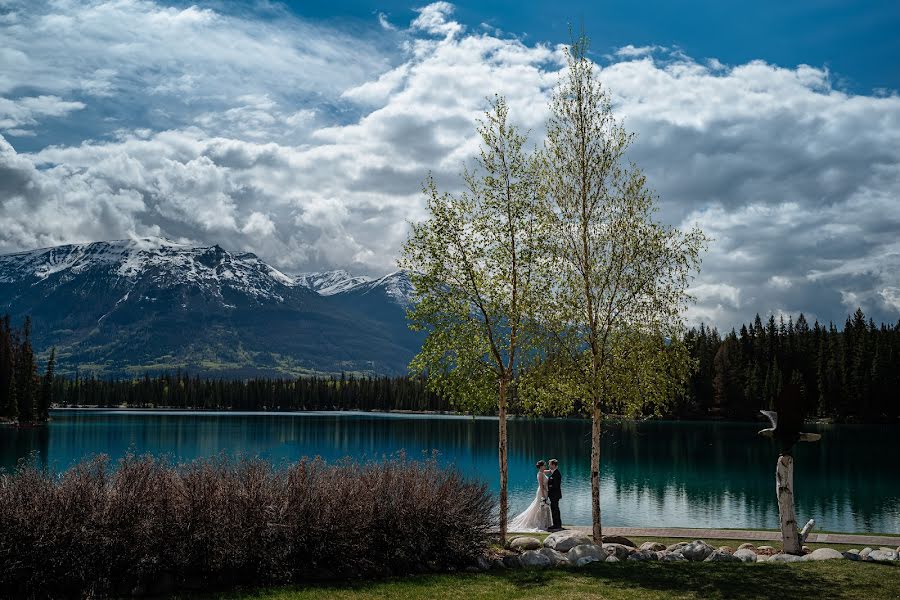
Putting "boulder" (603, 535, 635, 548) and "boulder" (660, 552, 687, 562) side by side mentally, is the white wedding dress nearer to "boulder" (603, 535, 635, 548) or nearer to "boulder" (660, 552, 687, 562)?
"boulder" (603, 535, 635, 548)

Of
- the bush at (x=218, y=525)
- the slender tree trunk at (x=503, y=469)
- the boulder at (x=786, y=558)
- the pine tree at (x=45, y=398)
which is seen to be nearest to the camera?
the bush at (x=218, y=525)

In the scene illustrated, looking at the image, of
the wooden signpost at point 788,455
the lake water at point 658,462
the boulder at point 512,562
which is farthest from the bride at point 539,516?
the boulder at point 512,562

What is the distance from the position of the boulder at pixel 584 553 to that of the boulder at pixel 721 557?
3.01m

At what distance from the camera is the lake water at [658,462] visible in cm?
3753

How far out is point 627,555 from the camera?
65.1 ft

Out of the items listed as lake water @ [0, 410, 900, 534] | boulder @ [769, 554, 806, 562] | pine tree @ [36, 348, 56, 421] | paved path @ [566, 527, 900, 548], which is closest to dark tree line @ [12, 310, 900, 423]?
pine tree @ [36, 348, 56, 421]

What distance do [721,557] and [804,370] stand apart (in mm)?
138211

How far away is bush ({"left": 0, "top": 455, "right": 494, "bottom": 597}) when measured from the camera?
45.9 feet

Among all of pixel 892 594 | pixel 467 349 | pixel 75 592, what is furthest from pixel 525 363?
pixel 75 592

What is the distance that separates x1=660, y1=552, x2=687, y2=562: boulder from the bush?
17.5ft

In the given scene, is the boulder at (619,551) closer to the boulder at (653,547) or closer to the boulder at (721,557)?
the boulder at (653,547)

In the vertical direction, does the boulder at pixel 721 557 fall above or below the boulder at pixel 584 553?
below

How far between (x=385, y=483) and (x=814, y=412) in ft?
457

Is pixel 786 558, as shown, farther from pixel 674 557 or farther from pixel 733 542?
pixel 733 542
